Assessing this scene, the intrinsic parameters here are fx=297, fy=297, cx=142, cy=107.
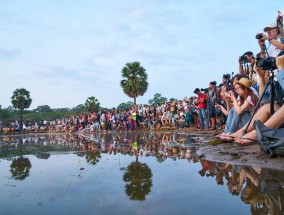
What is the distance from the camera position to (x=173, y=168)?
10.8 ft

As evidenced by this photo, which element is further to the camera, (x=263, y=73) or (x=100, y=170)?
(x=263, y=73)

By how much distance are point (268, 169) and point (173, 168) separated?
0.99m

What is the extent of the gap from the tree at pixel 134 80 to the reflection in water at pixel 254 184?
35.6m

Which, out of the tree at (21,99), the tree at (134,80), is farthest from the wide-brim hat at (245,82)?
the tree at (21,99)

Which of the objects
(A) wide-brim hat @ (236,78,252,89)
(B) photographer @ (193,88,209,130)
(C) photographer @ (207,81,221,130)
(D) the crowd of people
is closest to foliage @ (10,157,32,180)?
(D) the crowd of people

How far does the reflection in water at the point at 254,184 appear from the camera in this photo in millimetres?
1745

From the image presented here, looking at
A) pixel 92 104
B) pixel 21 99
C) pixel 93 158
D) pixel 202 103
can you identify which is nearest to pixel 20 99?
pixel 21 99

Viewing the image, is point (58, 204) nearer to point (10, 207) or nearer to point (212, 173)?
point (10, 207)

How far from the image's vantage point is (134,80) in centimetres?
3900

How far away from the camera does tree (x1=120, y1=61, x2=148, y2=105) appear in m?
38.7

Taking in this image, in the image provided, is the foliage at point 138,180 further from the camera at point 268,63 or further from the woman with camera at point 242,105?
the woman with camera at point 242,105

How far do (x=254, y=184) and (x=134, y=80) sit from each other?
37027 millimetres

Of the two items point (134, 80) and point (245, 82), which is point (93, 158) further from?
point (134, 80)

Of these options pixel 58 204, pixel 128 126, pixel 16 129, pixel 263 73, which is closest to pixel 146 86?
pixel 16 129
